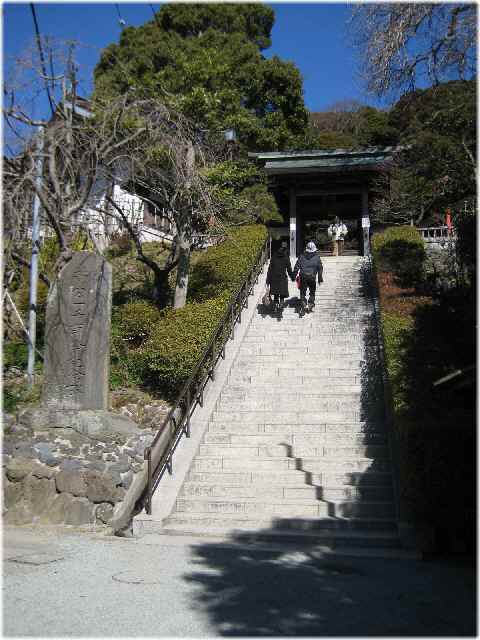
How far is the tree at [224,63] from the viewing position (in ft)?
72.4

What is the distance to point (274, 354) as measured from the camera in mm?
12773

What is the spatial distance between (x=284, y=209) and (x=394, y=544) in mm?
19917

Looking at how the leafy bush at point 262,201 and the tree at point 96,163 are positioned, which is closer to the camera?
the tree at point 96,163

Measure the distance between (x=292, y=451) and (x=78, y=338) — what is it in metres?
3.90

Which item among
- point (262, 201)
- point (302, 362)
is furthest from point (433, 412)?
point (262, 201)

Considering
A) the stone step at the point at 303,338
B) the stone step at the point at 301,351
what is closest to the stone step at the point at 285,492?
the stone step at the point at 301,351

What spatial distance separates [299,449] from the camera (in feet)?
31.3

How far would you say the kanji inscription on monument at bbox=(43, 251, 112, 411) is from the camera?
31.8 ft

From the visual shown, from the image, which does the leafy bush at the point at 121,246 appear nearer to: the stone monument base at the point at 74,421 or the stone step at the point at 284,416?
the stone step at the point at 284,416

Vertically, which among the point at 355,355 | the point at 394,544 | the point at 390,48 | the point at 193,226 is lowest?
the point at 394,544

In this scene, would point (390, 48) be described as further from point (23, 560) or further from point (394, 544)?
point (23, 560)

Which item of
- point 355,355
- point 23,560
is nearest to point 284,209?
point 355,355

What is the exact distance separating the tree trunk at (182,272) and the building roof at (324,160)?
313 inches

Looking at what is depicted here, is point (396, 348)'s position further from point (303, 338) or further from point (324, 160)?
point (324, 160)
